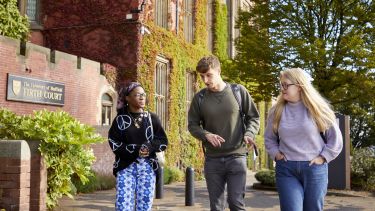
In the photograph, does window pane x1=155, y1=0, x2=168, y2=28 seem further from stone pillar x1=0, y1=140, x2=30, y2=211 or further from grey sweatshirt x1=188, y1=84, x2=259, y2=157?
grey sweatshirt x1=188, y1=84, x2=259, y2=157

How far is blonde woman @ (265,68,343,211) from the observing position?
4121 millimetres

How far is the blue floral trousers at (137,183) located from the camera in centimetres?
509

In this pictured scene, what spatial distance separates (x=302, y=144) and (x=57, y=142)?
419 cm

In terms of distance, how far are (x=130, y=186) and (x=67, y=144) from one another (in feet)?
8.40

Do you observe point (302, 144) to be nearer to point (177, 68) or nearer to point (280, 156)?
point (280, 156)

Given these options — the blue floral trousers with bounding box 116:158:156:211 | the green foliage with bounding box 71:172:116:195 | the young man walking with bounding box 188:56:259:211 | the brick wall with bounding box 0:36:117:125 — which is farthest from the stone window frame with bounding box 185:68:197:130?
the young man walking with bounding box 188:56:259:211

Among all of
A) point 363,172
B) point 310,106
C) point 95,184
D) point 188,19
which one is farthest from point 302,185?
point 188,19

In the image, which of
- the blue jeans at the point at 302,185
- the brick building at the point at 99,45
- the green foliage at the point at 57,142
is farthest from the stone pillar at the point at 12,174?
the brick building at the point at 99,45

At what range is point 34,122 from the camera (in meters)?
7.41

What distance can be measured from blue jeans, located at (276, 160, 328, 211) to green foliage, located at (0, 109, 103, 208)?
13.1ft

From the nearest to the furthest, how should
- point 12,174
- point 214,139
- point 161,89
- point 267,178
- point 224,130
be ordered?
point 214,139
point 224,130
point 12,174
point 267,178
point 161,89

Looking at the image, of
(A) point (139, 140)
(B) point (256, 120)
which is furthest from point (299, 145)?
(A) point (139, 140)

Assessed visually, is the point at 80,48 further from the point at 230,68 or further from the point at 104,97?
the point at 230,68

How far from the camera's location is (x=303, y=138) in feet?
13.7
